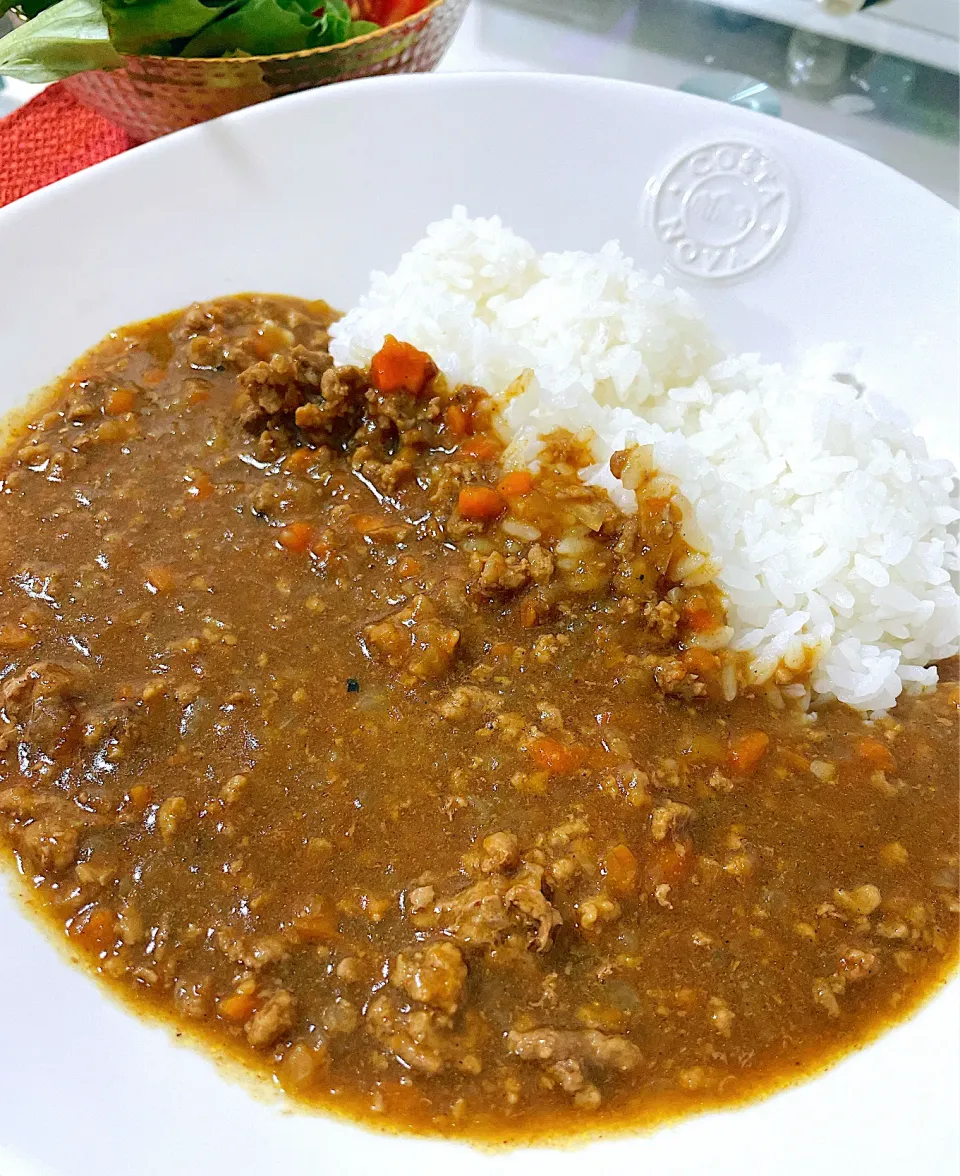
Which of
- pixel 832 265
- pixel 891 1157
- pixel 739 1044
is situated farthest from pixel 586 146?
pixel 891 1157

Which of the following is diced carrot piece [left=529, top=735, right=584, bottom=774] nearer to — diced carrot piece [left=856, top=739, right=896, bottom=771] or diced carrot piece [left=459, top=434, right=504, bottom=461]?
diced carrot piece [left=856, top=739, right=896, bottom=771]

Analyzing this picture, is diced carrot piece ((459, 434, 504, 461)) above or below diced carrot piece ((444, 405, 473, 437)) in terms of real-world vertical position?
below

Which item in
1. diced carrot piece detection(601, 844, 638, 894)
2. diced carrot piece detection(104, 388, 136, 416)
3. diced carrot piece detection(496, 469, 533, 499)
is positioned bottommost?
diced carrot piece detection(601, 844, 638, 894)

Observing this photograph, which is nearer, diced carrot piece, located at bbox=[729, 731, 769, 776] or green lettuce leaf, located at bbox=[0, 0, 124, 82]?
diced carrot piece, located at bbox=[729, 731, 769, 776]

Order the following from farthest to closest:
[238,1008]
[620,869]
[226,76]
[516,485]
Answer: [226,76] < [516,485] < [620,869] < [238,1008]

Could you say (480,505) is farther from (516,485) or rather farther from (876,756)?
(876,756)

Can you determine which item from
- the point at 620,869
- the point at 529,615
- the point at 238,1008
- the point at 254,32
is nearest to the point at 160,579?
the point at 529,615

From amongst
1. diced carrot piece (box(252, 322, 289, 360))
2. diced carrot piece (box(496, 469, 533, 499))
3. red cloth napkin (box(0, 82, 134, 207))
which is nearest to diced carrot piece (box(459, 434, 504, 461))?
diced carrot piece (box(496, 469, 533, 499))
